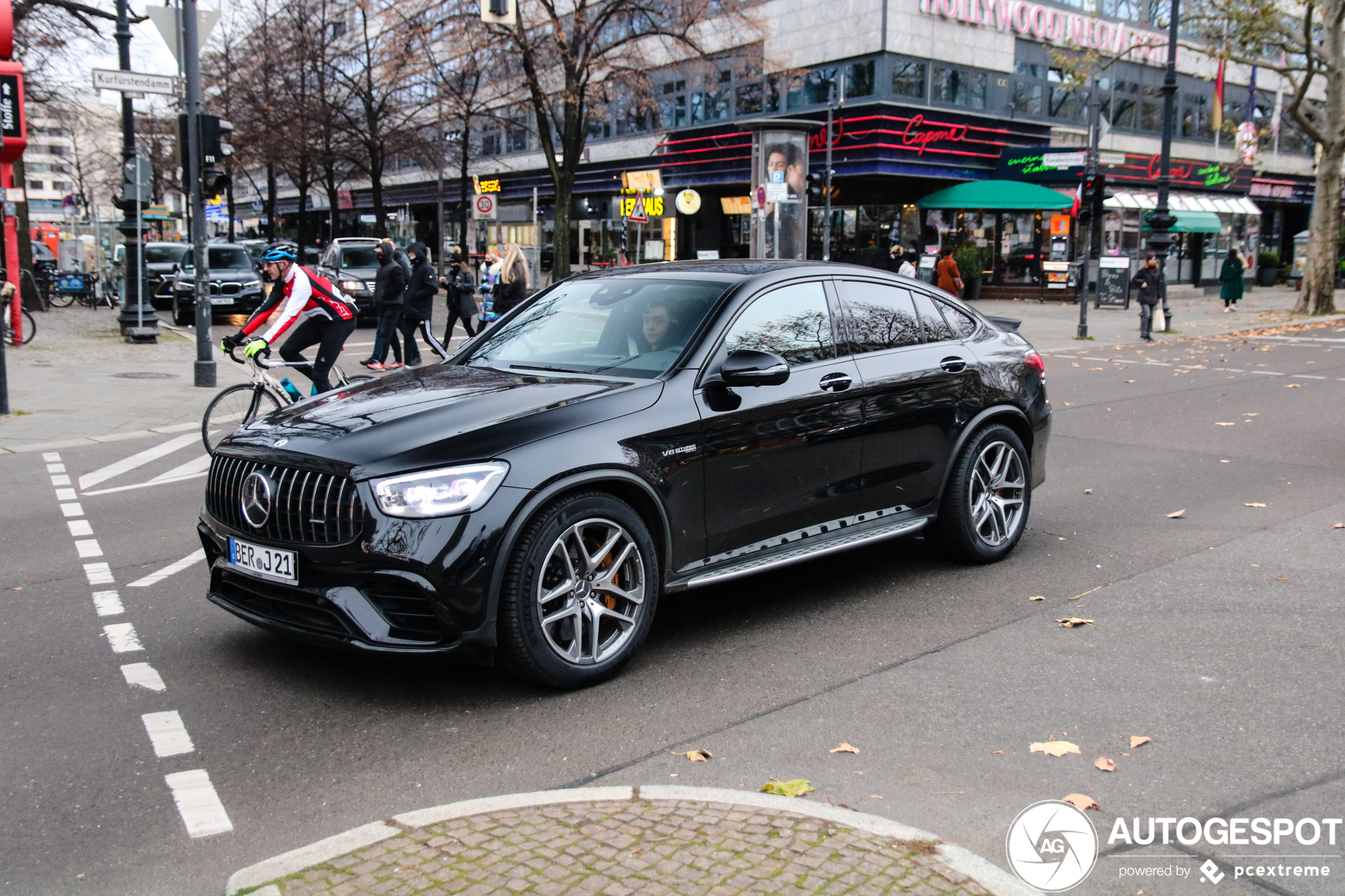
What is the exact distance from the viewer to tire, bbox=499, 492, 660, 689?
4.40m

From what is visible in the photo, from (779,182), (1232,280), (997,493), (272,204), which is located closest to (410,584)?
(997,493)

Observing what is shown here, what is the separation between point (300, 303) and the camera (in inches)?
413

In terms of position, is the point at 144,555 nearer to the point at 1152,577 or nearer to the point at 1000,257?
the point at 1152,577

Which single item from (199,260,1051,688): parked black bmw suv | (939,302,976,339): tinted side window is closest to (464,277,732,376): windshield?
(199,260,1051,688): parked black bmw suv

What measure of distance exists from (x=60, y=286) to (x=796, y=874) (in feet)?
113

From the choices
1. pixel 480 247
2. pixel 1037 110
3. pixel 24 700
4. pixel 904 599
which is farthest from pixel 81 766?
pixel 1037 110

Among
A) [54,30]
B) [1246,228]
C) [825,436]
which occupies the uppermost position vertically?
[54,30]

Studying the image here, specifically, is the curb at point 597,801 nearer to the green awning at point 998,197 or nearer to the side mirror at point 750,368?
the side mirror at point 750,368

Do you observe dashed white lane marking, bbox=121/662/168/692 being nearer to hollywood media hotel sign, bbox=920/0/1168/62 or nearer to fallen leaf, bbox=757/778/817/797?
fallen leaf, bbox=757/778/817/797

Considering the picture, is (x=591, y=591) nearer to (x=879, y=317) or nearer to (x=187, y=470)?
(x=879, y=317)

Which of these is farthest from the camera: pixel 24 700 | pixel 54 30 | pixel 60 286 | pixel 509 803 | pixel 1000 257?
pixel 1000 257

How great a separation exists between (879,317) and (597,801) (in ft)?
11.2

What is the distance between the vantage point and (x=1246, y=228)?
48031 millimetres

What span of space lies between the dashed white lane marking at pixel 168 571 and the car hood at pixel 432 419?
5.03 feet
